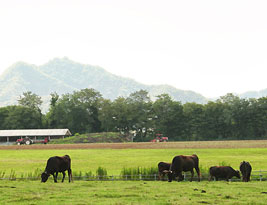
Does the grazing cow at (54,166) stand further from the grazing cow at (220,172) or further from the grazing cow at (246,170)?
the grazing cow at (246,170)

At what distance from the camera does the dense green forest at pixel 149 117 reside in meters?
133

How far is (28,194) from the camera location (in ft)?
65.5

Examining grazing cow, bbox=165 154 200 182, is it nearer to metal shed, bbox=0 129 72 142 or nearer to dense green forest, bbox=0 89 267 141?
dense green forest, bbox=0 89 267 141

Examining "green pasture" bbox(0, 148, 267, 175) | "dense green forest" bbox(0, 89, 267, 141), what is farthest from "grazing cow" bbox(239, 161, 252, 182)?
"dense green forest" bbox(0, 89, 267, 141)

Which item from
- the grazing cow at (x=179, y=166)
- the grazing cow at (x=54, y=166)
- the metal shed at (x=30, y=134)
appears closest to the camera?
the grazing cow at (x=179, y=166)

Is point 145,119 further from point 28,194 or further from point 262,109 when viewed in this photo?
point 28,194

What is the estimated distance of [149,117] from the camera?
14638 cm

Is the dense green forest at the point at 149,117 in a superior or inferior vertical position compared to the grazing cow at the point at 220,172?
superior

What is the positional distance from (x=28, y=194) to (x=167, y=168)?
13860 mm

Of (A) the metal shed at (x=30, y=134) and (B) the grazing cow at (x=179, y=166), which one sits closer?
(B) the grazing cow at (x=179, y=166)

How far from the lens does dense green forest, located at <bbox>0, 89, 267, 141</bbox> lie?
133m

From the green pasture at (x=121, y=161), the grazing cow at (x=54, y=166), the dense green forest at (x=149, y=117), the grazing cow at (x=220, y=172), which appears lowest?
the green pasture at (x=121, y=161)

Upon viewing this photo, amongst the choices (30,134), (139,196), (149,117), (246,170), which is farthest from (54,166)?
(149,117)

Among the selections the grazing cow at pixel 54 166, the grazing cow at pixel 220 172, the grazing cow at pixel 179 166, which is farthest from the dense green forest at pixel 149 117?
the grazing cow at pixel 54 166
